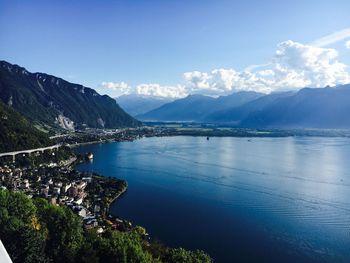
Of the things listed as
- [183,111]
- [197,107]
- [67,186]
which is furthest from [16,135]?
[197,107]

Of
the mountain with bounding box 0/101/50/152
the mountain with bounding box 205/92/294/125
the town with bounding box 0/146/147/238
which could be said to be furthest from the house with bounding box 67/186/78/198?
the mountain with bounding box 205/92/294/125

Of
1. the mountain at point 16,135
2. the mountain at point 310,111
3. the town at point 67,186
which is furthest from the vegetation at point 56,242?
the mountain at point 310,111

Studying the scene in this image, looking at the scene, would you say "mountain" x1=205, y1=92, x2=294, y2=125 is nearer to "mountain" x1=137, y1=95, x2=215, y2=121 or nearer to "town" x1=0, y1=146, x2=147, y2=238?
"mountain" x1=137, y1=95, x2=215, y2=121

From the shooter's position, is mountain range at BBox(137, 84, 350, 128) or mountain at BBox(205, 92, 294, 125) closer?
mountain range at BBox(137, 84, 350, 128)

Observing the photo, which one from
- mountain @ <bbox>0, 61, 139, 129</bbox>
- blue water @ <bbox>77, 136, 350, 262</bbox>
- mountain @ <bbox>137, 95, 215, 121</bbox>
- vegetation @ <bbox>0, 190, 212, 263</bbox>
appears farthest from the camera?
mountain @ <bbox>137, 95, 215, 121</bbox>

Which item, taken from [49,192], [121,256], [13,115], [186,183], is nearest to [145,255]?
[121,256]
